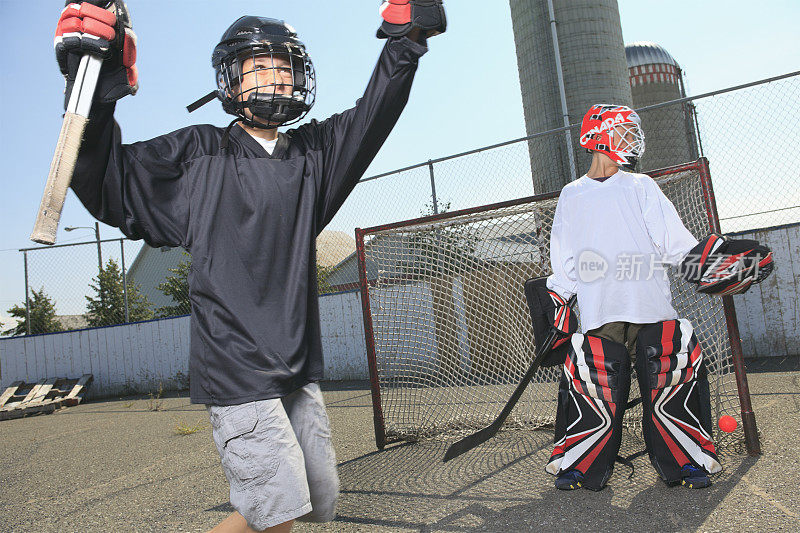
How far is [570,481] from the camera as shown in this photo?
9.66ft

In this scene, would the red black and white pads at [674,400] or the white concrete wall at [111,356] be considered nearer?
the red black and white pads at [674,400]

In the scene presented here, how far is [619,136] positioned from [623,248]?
0.60m

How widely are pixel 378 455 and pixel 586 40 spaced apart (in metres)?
8.83

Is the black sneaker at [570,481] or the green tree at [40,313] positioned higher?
the green tree at [40,313]

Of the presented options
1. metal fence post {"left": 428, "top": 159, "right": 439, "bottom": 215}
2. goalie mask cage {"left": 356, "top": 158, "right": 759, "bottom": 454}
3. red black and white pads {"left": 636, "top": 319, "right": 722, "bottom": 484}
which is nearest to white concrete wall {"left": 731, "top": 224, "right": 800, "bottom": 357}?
goalie mask cage {"left": 356, "top": 158, "right": 759, "bottom": 454}

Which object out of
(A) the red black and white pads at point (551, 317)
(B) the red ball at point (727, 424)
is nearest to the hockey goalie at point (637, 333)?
(A) the red black and white pads at point (551, 317)

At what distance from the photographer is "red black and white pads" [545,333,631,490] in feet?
9.50

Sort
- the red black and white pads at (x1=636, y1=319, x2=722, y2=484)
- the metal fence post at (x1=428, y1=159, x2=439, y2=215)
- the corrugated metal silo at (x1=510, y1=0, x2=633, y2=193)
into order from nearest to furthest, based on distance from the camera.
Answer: the red black and white pads at (x1=636, y1=319, x2=722, y2=484), the metal fence post at (x1=428, y1=159, x2=439, y2=215), the corrugated metal silo at (x1=510, y1=0, x2=633, y2=193)

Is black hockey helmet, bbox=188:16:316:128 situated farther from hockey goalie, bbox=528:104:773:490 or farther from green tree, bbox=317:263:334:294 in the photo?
green tree, bbox=317:263:334:294

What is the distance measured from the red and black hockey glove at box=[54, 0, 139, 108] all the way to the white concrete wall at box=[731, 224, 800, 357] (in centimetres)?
673

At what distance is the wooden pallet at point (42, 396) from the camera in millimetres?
9646

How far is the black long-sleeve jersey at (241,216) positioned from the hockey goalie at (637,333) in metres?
1.56

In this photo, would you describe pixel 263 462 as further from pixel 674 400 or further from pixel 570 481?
pixel 674 400

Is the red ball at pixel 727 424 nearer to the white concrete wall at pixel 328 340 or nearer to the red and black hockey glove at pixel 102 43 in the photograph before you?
the white concrete wall at pixel 328 340
